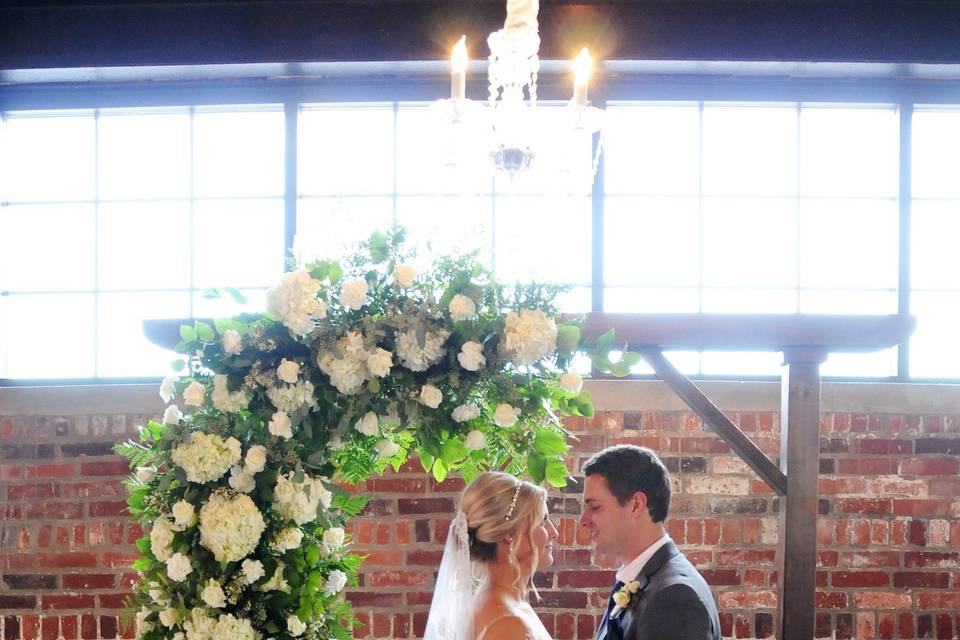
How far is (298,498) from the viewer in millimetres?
2984

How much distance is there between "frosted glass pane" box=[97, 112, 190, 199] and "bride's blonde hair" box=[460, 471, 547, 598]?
2.82 meters

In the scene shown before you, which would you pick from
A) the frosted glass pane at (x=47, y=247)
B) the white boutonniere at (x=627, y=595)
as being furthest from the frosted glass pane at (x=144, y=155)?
the white boutonniere at (x=627, y=595)

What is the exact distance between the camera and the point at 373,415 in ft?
9.98

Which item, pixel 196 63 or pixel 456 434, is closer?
pixel 456 434

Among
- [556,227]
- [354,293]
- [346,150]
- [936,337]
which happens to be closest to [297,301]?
[354,293]

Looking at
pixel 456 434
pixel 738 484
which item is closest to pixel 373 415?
pixel 456 434

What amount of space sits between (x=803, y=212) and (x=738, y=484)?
52.3 inches

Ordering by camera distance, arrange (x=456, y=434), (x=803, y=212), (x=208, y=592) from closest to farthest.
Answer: (x=208, y=592) → (x=456, y=434) → (x=803, y=212)

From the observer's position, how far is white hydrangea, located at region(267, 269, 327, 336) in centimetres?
294

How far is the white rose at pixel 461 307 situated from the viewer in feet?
9.70

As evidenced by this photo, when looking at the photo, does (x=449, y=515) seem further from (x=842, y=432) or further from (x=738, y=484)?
(x=842, y=432)

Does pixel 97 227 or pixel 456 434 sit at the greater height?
pixel 97 227

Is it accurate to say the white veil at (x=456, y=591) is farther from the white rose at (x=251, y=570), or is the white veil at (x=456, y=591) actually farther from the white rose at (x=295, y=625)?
the white rose at (x=251, y=570)

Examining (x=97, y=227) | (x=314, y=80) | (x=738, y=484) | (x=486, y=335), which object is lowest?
(x=738, y=484)
